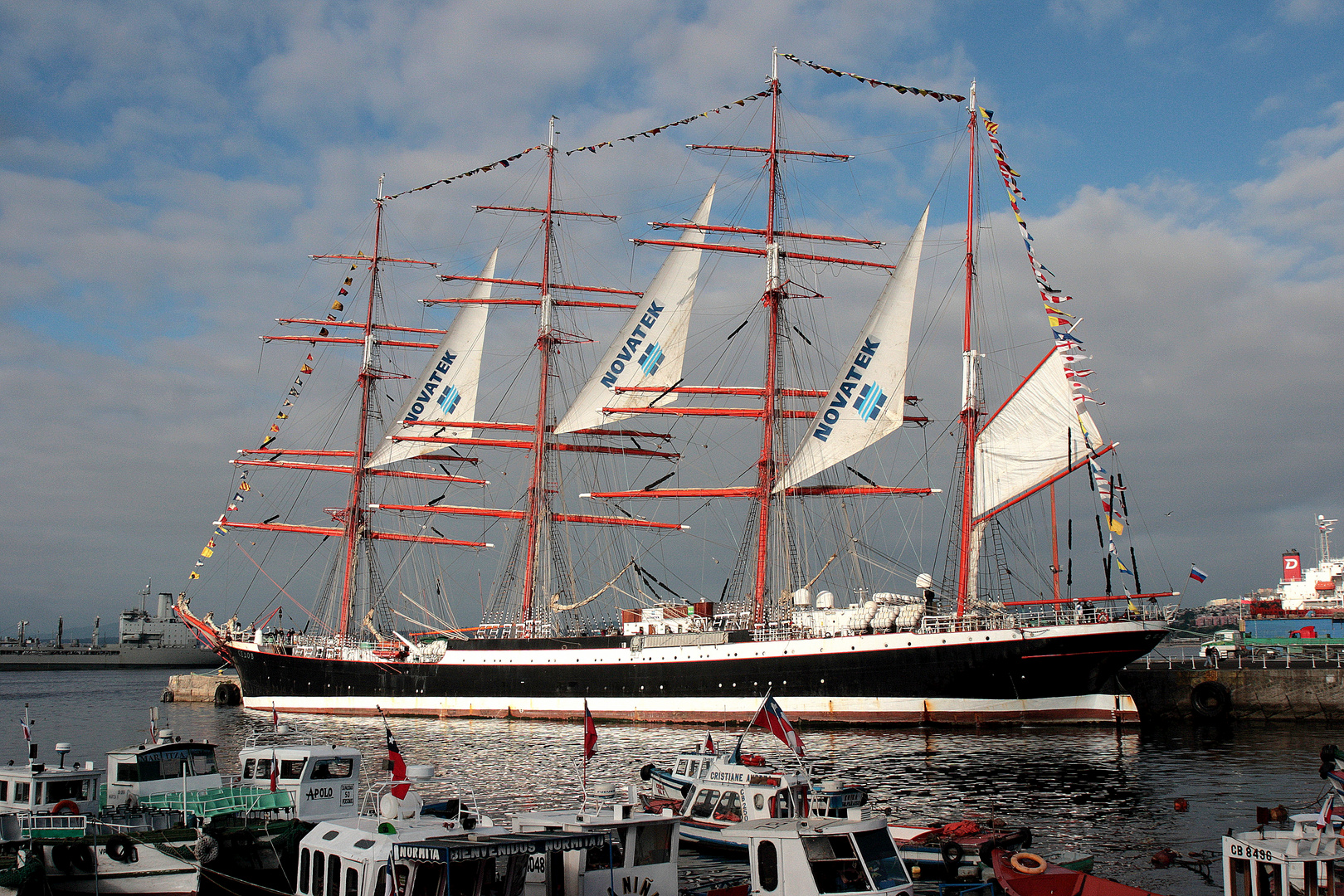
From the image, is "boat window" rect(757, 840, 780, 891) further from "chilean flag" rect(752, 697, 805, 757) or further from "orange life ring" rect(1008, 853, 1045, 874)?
"chilean flag" rect(752, 697, 805, 757)

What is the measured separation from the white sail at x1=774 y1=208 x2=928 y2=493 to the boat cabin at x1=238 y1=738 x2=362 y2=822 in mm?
33365

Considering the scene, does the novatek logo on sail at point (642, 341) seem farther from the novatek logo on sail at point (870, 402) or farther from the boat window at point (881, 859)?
the boat window at point (881, 859)

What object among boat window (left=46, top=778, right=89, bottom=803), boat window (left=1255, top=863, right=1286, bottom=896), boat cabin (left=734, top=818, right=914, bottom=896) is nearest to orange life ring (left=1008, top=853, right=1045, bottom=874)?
boat window (left=1255, top=863, right=1286, bottom=896)

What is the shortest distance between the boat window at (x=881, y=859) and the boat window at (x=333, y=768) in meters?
13.1

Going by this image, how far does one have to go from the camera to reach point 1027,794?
28734mm

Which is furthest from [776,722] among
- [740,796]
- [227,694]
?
[227,694]

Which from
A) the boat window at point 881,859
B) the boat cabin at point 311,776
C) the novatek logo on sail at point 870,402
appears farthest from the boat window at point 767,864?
the novatek logo on sail at point 870,402

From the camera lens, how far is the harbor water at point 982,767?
79.6 feet

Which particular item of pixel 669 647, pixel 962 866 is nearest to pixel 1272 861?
pixel 962 866

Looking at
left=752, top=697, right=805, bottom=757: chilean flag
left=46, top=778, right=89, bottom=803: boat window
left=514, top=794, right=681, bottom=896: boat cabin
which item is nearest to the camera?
left=514, top=794, right=681, bottom=896: boat cabin

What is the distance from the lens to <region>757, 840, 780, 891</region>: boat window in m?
14.7

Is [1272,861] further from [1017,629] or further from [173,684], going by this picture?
[173,684]

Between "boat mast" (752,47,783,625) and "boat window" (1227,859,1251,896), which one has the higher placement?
"boat mast" (752,47,783,625)

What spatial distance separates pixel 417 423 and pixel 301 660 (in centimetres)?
1615
